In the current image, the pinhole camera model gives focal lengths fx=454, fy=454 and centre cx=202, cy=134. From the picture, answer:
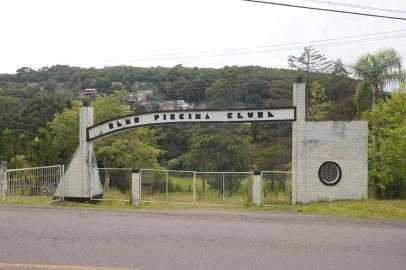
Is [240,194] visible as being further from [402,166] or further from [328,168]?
[402,166]

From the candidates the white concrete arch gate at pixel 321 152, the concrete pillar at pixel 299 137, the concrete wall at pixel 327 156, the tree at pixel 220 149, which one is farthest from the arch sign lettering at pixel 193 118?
the tree at pixel 220 149

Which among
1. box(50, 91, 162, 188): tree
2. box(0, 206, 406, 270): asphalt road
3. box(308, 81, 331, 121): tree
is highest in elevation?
box(308, 81, 331, 121): tree

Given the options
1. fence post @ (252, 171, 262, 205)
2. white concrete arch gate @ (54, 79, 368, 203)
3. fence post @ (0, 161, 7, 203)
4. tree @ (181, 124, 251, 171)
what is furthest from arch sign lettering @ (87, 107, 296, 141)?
tree @ (181, 124, 251, 171)

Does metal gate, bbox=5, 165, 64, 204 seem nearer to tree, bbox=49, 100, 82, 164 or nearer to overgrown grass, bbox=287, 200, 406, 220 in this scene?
overgrown grass, bbox=287, 200, 406, 220

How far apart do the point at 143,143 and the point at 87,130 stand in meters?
18.3

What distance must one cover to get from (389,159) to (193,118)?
9274mm

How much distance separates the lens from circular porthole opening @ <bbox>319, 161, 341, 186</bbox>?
53.4ft

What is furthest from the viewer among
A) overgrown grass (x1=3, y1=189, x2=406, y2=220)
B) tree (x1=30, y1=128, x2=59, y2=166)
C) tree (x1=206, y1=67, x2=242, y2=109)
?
tree (x1=206, y1=67, x2=242, y2=109)

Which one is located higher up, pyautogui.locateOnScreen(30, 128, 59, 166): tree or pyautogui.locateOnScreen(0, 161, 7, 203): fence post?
pyautogui.locateOnScreen(30, 128, 59, 166): tree

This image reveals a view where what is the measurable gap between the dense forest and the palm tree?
0.96 meters

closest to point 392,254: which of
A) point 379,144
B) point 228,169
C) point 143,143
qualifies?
point 379,144

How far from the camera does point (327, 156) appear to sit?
53.4ft

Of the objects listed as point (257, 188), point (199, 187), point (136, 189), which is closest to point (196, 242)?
point (257, 188)

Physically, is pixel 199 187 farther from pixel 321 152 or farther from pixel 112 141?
pixel 112 141
